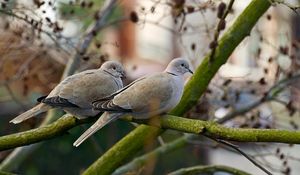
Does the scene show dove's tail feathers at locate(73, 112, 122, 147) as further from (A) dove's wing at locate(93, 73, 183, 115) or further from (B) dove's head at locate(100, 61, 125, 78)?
(B) dove's head at locate(100, 61, 125, 78)

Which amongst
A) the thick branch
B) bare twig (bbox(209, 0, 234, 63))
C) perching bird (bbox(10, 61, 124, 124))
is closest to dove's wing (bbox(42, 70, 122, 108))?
perching bird (bbox(10, 61, 124, 124))

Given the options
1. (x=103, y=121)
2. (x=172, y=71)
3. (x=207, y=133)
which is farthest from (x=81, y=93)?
(x=207, y=133)

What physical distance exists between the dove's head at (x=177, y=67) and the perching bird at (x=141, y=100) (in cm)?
8

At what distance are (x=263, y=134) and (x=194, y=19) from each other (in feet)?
27.9

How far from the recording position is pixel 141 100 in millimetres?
2805

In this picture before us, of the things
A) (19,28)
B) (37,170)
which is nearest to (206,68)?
(19,28)

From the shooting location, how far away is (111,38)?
14617 mm

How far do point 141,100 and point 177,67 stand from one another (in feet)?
1.11

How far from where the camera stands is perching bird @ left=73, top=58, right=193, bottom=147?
107 inches

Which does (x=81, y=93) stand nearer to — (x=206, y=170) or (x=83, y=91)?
(x=83, y=91)

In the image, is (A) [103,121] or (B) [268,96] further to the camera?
(B) [268,96]

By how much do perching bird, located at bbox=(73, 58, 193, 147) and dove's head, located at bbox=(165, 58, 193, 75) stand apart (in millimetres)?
82

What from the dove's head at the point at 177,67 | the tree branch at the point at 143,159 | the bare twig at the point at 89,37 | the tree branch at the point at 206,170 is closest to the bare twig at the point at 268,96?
the tree branch at the point at 143,159

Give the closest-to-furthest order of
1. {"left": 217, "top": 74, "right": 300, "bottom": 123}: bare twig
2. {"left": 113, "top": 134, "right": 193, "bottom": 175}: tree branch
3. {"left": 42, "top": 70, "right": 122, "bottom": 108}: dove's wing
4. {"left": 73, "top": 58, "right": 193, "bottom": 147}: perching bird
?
{"left": 73, "top": 58, "right": 193, "bottom": 147}: perching bird
{"left": 42, "top": 70, "right": 122, "bottom": 108}: dove's wing
{"left": 113, "top": 134, "right": 193, "bottom": 175}: tree branch
{"left": 217, "top": 74, "right": 300, "bottom": 123}: bare twig
